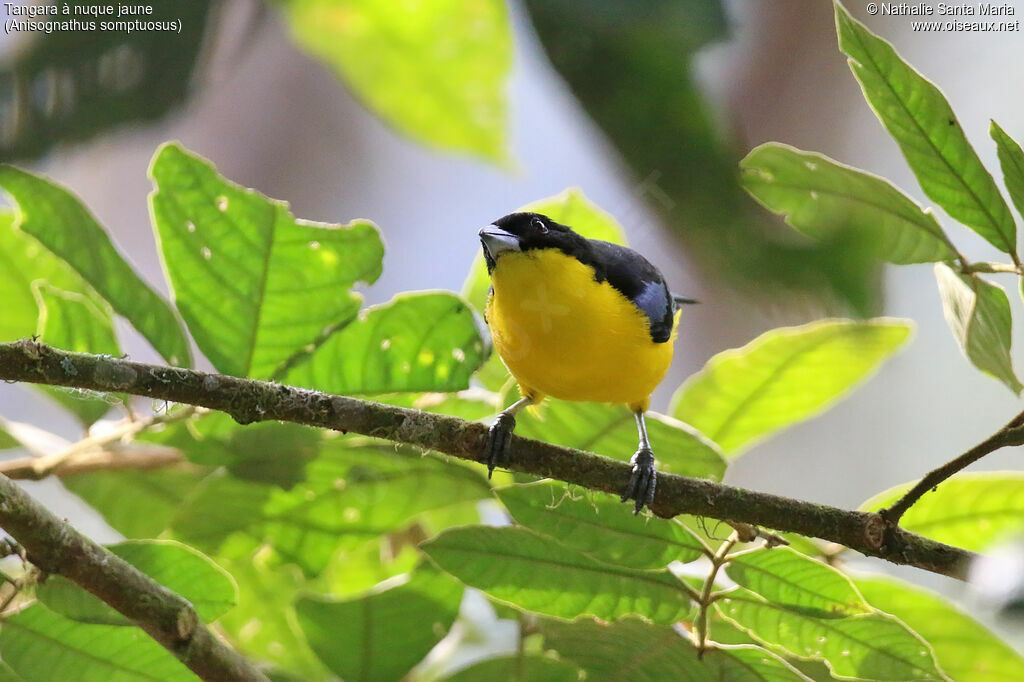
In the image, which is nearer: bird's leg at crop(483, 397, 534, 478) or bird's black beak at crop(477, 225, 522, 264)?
bird's leg at crop(483, 397, 534, 478)

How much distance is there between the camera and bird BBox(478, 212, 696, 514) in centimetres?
159

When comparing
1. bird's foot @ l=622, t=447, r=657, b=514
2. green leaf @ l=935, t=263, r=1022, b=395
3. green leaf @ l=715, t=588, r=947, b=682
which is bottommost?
green leaf @ l=715, t=588, r=947, b=682

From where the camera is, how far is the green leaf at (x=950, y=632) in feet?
4.42

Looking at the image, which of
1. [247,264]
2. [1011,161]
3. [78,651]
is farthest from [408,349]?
[1011,161]

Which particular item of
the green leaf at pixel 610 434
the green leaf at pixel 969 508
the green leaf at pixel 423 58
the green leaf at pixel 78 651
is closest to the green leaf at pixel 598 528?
the green leaf at pixel 610 434

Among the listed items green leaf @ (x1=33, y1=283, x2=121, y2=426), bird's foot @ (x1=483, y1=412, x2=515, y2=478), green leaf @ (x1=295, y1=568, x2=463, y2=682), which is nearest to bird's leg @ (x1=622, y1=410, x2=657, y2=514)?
bird's foot @ (x1=483, y1=412, x2=515, y2=478)

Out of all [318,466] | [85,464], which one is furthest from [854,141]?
[85,464]

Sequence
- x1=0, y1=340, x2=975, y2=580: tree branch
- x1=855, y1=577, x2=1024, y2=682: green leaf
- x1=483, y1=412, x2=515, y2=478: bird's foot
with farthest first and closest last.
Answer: x1=855, y1=577, x2=1024, y2=682: green leaf
x1=483, y1=412, x2=515, y2=478: bird's foot
x1=0, y1=340, x2=975, y2=580: tree branch

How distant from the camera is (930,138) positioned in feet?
3.89

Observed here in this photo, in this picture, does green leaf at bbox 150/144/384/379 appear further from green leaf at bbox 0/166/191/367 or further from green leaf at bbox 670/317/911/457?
green leaf at bbox 670/317/911/457

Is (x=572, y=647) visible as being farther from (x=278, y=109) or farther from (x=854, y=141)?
(x=278, y=109)

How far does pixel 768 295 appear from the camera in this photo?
252 mm

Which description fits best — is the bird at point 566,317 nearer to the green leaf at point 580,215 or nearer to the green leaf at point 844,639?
the green leaf at point 580,215

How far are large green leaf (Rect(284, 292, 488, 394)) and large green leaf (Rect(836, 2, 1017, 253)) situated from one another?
627mm
